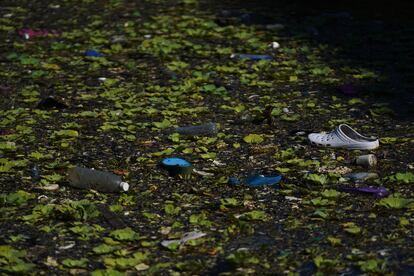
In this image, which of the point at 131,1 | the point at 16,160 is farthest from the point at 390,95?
the point at 131,1

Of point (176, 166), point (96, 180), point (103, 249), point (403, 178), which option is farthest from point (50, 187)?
point (403, 178)

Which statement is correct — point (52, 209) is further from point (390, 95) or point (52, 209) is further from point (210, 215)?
point (390, 95)

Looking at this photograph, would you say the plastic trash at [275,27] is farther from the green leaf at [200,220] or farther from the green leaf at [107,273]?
the green leaf at [107,273]

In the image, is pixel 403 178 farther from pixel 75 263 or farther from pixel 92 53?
pixel 92 53

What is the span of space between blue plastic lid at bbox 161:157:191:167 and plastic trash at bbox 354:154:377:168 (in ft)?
2.88

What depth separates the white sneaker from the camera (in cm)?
475

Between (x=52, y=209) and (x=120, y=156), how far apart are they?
32.7 inches

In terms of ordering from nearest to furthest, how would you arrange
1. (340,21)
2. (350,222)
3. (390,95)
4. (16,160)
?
(350,222) → (16,160) → (390,95) → (340,21)

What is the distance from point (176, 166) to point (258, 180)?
44cm

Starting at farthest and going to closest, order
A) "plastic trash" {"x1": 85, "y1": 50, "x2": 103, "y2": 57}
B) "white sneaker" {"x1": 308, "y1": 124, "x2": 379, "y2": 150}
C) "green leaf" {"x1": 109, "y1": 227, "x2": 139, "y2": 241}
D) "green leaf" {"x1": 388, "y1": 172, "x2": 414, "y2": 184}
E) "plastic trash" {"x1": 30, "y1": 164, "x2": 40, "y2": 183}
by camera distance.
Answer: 1. "plastic trash" {"x1": 85, "y1": 50, "x2": 103, "y2": 57}
2. "white sneaker" {"x1": 308, "y1": 124, "x2": 379, "y2": 150}
3. "plastic trash" {"x1": 30, "y1": 164, "x2": 40, "y2": 183}
4. "green leaf" {"x1": 388, "y1": 172, "x2": 414, "y2": 184}
5. "green leaf" {"x1": 109, "y1": 227, "x2": 139, "y2": 241}

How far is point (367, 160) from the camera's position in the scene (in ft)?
14.8

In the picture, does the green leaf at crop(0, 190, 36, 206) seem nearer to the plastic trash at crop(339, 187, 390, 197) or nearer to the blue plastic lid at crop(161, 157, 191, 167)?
the blue plastic lid at crop(161, 157, 191, 167)

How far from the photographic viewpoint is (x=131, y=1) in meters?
8.79

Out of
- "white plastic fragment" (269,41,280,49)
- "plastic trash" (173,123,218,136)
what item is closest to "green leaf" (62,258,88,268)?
"plastic trash" (173,123,218,136)
